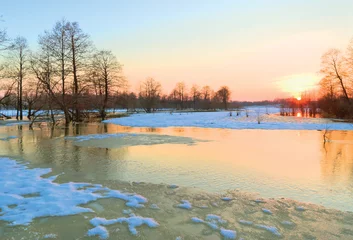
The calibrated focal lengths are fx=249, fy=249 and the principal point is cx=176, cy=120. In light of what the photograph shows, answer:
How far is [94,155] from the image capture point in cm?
964

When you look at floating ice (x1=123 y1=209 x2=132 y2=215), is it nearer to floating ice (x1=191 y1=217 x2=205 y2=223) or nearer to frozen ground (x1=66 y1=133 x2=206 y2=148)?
floating ice (x1=191 y1=217 x2=205 y2=223)

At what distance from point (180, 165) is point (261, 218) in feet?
13.2

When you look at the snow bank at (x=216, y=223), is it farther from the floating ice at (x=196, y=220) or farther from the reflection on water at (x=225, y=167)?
the reflection on water at (x=225, y=167)

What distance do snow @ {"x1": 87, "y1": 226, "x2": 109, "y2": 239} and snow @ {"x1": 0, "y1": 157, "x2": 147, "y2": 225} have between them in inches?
33.0

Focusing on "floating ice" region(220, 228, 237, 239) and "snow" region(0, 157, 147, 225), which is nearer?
"floating ice" region(220, 228, 237, 239)

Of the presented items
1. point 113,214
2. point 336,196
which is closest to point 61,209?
point 113,214

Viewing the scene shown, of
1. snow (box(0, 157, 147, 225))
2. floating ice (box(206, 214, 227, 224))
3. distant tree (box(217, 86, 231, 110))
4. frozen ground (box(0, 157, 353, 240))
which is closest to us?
frozen ground (box(0, 157, 353, 240))

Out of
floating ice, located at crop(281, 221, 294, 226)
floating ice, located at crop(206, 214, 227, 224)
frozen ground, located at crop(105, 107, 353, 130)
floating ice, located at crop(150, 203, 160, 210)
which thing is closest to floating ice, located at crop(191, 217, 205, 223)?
floating ice, located at crop(206, 214, 227, 224)

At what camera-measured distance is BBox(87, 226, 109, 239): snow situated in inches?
136

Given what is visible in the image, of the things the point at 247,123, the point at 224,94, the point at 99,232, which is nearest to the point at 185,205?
the point at 99,232

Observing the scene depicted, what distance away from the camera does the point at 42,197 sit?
498cm

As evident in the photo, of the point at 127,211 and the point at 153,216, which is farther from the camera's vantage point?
the point at 127,211

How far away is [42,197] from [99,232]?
2141mm

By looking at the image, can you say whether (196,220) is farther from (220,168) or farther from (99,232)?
(220,168)
